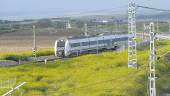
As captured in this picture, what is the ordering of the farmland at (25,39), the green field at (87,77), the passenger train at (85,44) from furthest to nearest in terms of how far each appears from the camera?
the farmland at (25,39) < the passenger train at (85,44) < the green field at (87,77)

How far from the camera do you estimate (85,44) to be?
216 feet

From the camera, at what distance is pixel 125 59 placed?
57031 millimetres

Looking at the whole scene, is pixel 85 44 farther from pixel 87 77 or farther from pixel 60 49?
pixel 87 77

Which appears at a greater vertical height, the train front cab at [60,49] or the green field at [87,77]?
the train front cab at [60,49]

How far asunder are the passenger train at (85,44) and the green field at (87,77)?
428cm

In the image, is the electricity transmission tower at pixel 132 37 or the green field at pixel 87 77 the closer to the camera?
the green field at pixel 87 77

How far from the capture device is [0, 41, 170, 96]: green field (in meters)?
41.8

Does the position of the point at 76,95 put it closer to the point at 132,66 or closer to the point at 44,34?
the point at 132,66

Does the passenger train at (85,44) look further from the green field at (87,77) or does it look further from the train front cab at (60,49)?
the green field at (87,77)

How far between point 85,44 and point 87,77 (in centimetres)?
1920

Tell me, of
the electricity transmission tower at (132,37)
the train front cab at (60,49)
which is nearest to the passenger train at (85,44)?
the train front cab at (60,49)

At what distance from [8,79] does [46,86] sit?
9.91 ft

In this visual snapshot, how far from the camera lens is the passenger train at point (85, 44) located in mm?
61750

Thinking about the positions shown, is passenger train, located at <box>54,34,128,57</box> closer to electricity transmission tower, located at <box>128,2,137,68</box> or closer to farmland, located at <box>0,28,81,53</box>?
farmland, located at <box>0,28,81,53</box>
